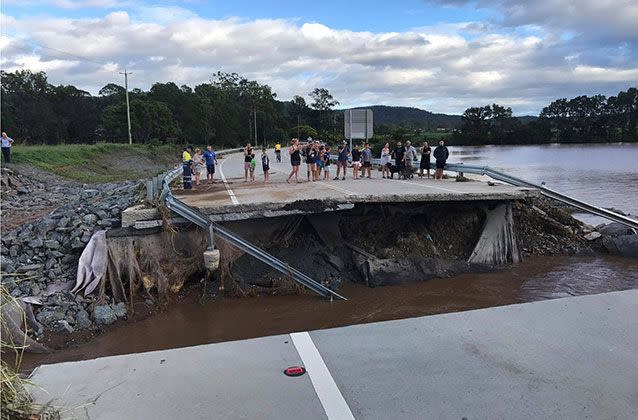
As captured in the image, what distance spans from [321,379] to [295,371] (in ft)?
0.59

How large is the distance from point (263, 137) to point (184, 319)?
95674 mm

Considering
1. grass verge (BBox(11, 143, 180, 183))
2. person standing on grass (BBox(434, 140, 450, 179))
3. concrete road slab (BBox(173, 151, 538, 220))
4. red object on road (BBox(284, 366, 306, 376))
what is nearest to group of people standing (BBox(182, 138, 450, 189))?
person standing on grass (BBox(434, 140, 450, 179))

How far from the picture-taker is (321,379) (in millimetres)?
2932

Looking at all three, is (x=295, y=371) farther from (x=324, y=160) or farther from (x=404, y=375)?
(x=324, y=160)

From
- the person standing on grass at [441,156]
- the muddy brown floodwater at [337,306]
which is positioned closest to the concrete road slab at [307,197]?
the muddy brown floodwater at [337,306]

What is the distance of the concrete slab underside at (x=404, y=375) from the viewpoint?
2.70m

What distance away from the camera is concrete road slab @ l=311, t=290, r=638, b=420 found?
2.70 meters

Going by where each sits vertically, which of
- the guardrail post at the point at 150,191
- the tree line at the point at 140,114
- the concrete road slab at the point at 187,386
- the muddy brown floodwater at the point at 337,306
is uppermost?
the tree line at the point at 140,114

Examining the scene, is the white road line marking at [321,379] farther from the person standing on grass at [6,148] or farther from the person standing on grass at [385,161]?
the person standing on grass at [6,148]

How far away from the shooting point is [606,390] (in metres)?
2.82

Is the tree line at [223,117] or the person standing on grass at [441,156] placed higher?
the tree line at [223,117]

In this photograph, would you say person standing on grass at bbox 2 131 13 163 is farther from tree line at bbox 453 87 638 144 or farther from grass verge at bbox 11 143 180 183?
tree line at bbox 453 87 638 144

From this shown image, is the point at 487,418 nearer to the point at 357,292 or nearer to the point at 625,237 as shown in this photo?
the point at 357,292

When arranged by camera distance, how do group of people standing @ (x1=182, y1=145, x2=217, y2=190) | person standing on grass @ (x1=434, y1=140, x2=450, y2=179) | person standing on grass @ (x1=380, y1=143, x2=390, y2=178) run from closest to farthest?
1. group of people standing @ (x1=182, y1=145, x2=217, y2=190)
2. person standing on grass @ (x1=434, y1=140, x2=450, y2=179)
3. person standing on grass @ (x1=380, y1=143, x2=390, y2=178)
